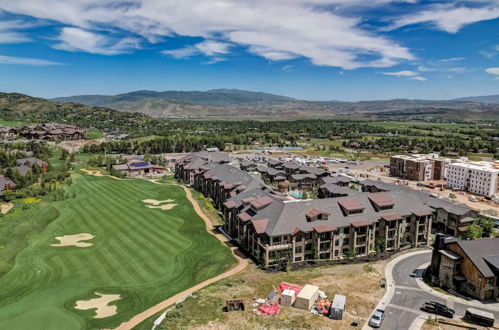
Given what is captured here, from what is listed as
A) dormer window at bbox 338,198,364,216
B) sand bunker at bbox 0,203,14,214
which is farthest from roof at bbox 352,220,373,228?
sand bunker at bbox 0,203,14,214

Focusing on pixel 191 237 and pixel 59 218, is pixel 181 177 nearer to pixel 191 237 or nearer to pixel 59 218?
pixel 59 218

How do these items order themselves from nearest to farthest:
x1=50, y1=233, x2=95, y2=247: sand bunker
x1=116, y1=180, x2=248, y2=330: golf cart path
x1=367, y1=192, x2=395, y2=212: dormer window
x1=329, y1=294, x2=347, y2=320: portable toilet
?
x1=329, y1=294, x2=347, y2=320: portable toilet, x1=116, y1=180, x2=248, y2=330: golf cart path, x1=367, y1=192, x2=395, y2=212: dormer window, x1=50, y1=233, x2=95, y2=247: sand bunker

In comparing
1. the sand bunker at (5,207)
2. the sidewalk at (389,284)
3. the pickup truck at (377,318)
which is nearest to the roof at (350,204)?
the sidewalk at (389,284)

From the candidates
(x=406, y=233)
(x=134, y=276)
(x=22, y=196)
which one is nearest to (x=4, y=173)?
(x=22, y=196)

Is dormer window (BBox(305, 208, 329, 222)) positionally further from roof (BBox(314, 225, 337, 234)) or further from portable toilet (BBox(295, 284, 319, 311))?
portable toilet (BBox(295, 284, 319, 311))

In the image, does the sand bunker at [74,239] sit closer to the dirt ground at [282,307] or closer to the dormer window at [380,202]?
the dirt ground at [282,307]

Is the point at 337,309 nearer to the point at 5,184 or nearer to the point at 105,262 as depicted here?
the point at 105,262
